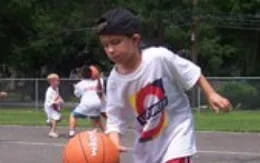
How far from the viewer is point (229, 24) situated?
217 ft

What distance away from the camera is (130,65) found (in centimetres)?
600

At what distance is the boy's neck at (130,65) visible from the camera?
19.6ft

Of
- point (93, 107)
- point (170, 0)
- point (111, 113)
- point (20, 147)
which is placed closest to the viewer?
point (111, 113)

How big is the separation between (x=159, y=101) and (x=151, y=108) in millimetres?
79

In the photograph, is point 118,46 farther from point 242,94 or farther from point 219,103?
point 242,94

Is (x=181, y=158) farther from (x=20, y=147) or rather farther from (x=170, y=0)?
(x=170, y=0)

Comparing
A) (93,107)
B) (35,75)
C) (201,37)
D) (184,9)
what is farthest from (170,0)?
(93,107)

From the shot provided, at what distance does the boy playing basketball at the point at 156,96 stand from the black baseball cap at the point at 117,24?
0.01m

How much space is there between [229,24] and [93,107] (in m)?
48.8

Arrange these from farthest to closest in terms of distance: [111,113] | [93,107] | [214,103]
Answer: [93,107] < [111,113] < [214,103]

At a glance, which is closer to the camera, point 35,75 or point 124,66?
point 124,66

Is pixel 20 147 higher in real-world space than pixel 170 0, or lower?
lower

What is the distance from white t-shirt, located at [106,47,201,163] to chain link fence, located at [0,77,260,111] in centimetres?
2348

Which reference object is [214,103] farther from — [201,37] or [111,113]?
[201,37]
